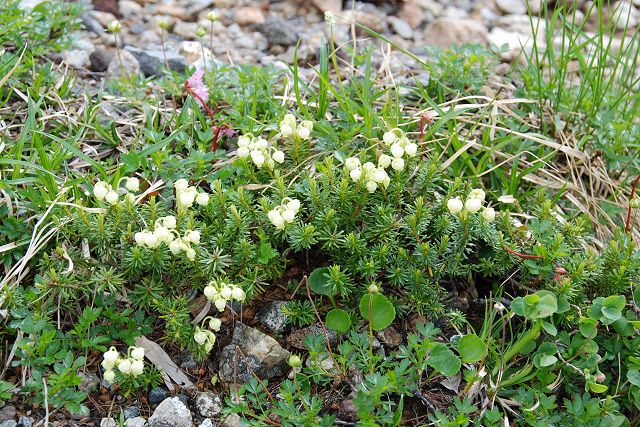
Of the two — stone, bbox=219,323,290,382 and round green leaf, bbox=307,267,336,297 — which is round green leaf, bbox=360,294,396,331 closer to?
round green leaf, bbox=307,267,336,297

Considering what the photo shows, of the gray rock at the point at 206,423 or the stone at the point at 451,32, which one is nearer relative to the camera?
the gray rock at the point at 206,423

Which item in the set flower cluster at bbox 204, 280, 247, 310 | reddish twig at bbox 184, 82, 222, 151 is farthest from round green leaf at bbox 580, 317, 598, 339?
reddish twig at bbox 184, 82, 222, 151

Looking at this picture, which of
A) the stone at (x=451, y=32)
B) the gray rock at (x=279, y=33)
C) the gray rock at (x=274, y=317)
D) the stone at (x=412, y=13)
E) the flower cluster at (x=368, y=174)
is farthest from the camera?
the stone at (x=412, y=13)

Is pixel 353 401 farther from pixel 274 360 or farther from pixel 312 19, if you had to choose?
pixel 312 19

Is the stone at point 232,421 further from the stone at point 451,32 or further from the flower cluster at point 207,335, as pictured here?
the stone at point 451,32

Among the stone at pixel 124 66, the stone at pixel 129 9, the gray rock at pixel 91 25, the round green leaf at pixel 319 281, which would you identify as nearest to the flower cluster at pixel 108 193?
the round green leaf at pixel 319 281

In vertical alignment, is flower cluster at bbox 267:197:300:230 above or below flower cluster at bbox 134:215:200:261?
above

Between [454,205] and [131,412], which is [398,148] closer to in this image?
[454,205]
